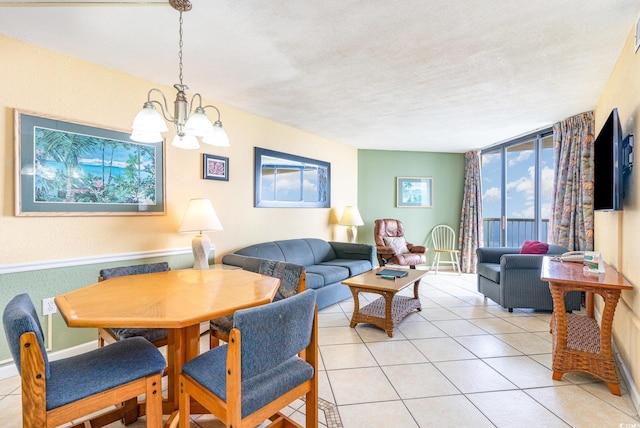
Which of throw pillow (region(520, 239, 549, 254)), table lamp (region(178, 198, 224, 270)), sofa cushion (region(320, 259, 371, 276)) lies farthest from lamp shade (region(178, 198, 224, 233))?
throw pillow (region(520, 239, 549, 254))

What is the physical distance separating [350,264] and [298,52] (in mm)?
2812

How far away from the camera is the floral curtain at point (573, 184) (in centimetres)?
364

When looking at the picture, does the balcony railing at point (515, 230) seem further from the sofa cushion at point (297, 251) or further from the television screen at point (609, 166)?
the sofa cushion at point (297, 251)

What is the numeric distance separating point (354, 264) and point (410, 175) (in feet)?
9.40

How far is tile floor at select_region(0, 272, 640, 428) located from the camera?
1.80 m

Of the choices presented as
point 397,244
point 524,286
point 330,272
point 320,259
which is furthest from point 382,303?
point 397,244

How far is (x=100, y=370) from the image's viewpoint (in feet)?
4.40

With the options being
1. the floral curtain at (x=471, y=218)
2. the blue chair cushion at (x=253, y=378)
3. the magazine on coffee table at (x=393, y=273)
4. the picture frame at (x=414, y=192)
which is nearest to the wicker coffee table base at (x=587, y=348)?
the magazine on coffee table at (x=393, y=273)

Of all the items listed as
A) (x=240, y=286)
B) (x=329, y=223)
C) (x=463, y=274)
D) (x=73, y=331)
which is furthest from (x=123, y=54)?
(x=463, y=274)

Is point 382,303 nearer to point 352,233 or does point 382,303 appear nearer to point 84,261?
point 352,233

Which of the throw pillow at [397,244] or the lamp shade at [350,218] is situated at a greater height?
the lamp shade at [350,218]

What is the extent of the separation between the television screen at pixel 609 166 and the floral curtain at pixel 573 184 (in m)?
0.99

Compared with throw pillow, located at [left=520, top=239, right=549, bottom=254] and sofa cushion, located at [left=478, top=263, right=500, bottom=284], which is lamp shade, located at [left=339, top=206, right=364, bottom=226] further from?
throw pillow, located at [left=520, top=239, right=549, bottom=254]

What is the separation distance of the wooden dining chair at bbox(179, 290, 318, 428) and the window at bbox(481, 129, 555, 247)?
4.79 metres
